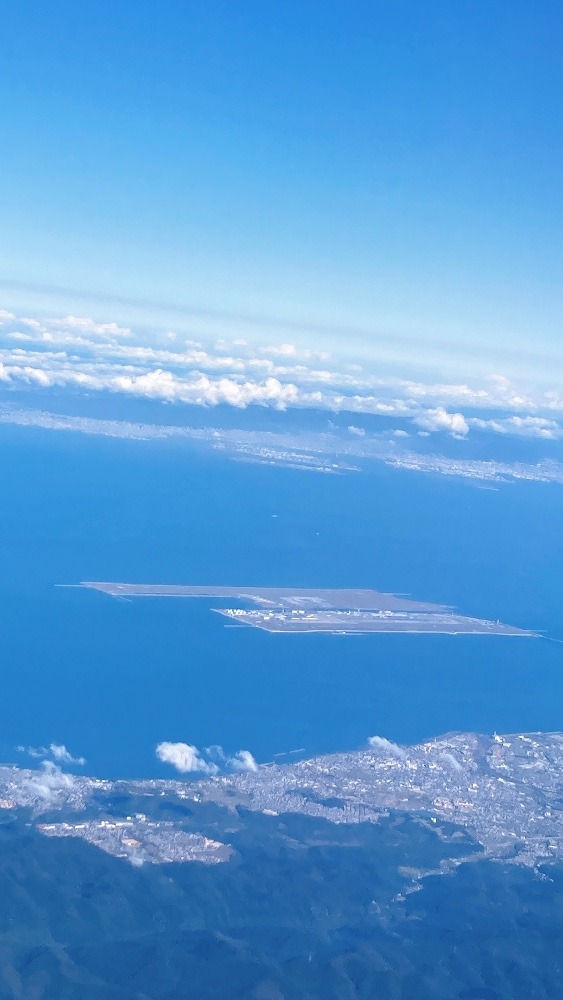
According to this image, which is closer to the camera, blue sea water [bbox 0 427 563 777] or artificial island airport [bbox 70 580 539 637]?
blue sea water [bbox 0 427 563 777]

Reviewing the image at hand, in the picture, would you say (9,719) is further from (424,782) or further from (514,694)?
(514,694)

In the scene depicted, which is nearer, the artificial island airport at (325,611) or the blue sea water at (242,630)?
the blue sea water at (242,630)

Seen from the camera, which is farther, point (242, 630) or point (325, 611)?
point (325, 611)

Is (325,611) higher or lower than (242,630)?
higher

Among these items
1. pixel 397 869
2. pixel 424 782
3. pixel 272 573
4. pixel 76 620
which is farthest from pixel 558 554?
pixel 397 869
